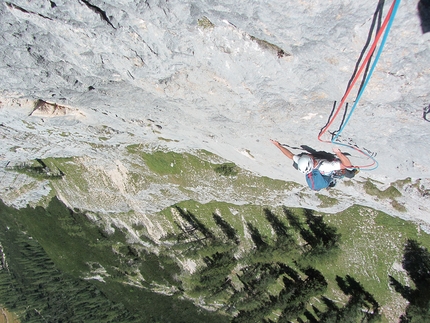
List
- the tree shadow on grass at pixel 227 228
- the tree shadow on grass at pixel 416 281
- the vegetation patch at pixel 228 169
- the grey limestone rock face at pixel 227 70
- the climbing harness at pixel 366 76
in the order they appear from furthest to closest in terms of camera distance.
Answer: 1. the tree shadow on grass at pixel 227 228
2. the vegetation patch at pixel 228 169
3. the tree shadow on grass at pixel 416 281
4. the grey limestone rock face at pixel 227 70
5. the climbing harness at pixel 366 76

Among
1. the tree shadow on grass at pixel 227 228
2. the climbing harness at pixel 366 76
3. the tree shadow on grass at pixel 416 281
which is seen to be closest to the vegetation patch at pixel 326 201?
the tree shadow on grass at pixel 416 281

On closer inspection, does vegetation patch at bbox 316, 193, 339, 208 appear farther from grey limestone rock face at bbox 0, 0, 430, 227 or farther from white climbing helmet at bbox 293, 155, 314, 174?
white climbing helmet at bbox 293, 155, 314, 174

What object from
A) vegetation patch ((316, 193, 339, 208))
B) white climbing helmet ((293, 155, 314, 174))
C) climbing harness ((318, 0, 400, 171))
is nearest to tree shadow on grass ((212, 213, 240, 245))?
vegetation patch ((316, 193, 339, 208))

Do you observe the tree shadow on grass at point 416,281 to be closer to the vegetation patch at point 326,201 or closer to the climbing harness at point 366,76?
the vegetation patch at point 326,201

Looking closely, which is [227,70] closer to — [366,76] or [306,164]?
[366,76]

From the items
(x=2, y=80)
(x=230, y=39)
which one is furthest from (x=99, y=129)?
(x=230, y=39)

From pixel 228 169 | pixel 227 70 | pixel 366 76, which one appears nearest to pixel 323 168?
pixel 366 76
